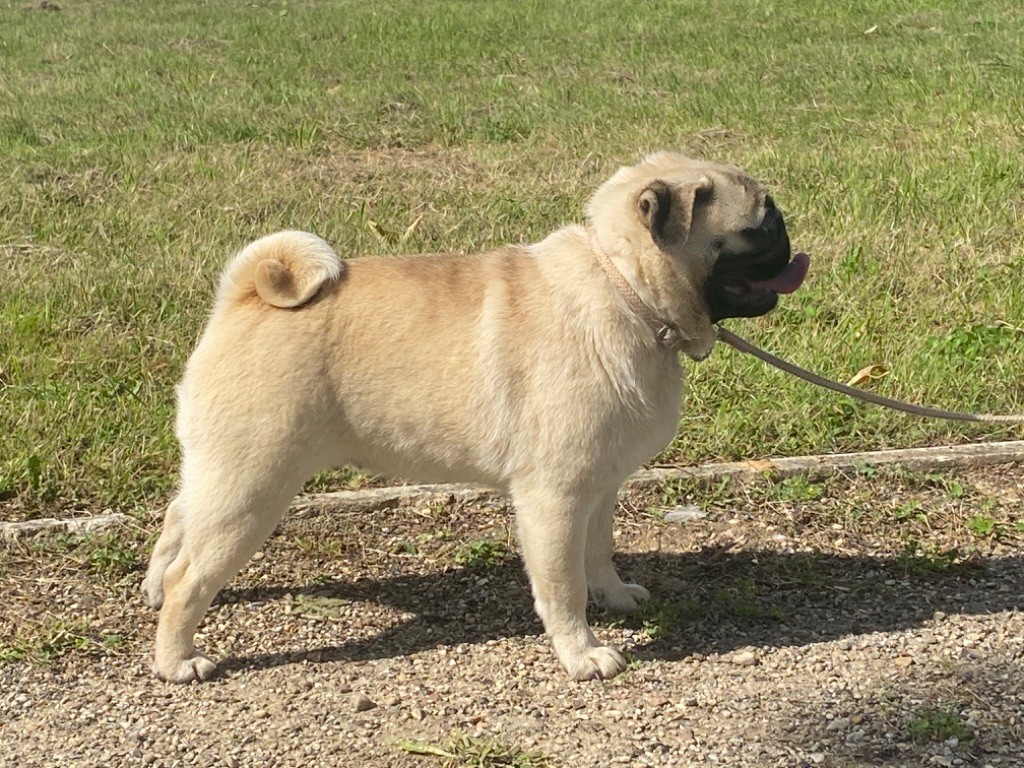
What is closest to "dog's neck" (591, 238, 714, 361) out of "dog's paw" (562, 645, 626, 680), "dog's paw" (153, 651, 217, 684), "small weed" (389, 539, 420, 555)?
"dog's paw" (562, 645, 626, 680)

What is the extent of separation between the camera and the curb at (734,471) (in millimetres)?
4715

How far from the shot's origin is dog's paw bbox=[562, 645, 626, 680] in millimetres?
3740

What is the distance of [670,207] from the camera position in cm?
358

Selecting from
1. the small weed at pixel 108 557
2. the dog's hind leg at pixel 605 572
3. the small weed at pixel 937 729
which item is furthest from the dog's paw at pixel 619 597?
the small weed at pixel 108 557

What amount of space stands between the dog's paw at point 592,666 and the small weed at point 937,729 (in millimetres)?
823

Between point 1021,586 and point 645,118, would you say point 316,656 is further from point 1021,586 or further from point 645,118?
point 645,118

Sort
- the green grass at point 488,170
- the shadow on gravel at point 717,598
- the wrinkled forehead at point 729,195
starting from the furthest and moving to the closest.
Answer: the green grass at point 488,170 < the shadow on gravel at point 717,598 < the wrinkled forehead at point 729,195

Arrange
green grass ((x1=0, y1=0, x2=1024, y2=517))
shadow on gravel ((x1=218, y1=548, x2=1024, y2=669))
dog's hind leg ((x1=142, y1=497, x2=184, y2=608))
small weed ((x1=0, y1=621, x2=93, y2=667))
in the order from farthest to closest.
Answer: green grass ((x1=0, y1=0, x2=1024, y2=517)), dog's hind leg ((x1=142, y1=497, x2=184, y2=608)), shadow on gravel ((x1=218, y1=548, x2=1024, y2=669)), small weed ((x1=0, y1=621, x2=93, y2=667))

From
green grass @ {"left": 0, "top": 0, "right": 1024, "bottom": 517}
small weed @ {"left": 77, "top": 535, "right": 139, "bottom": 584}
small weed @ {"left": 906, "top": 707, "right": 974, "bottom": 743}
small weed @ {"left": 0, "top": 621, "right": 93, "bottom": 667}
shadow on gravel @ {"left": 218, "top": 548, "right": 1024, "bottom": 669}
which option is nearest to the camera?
small weed @ {"left": 906, "top": 707, "right": 974, "bottom": 743}

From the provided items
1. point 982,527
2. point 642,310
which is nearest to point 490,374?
point 642,310

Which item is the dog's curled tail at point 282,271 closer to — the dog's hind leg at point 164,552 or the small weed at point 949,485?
the dog's hind leg at point 164,552

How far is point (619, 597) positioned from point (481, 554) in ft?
1.80

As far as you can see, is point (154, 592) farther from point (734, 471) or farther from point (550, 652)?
point (734, 471)

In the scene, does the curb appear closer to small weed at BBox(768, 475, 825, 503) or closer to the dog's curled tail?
small weed at BBox(768, 475, 825, 503)
